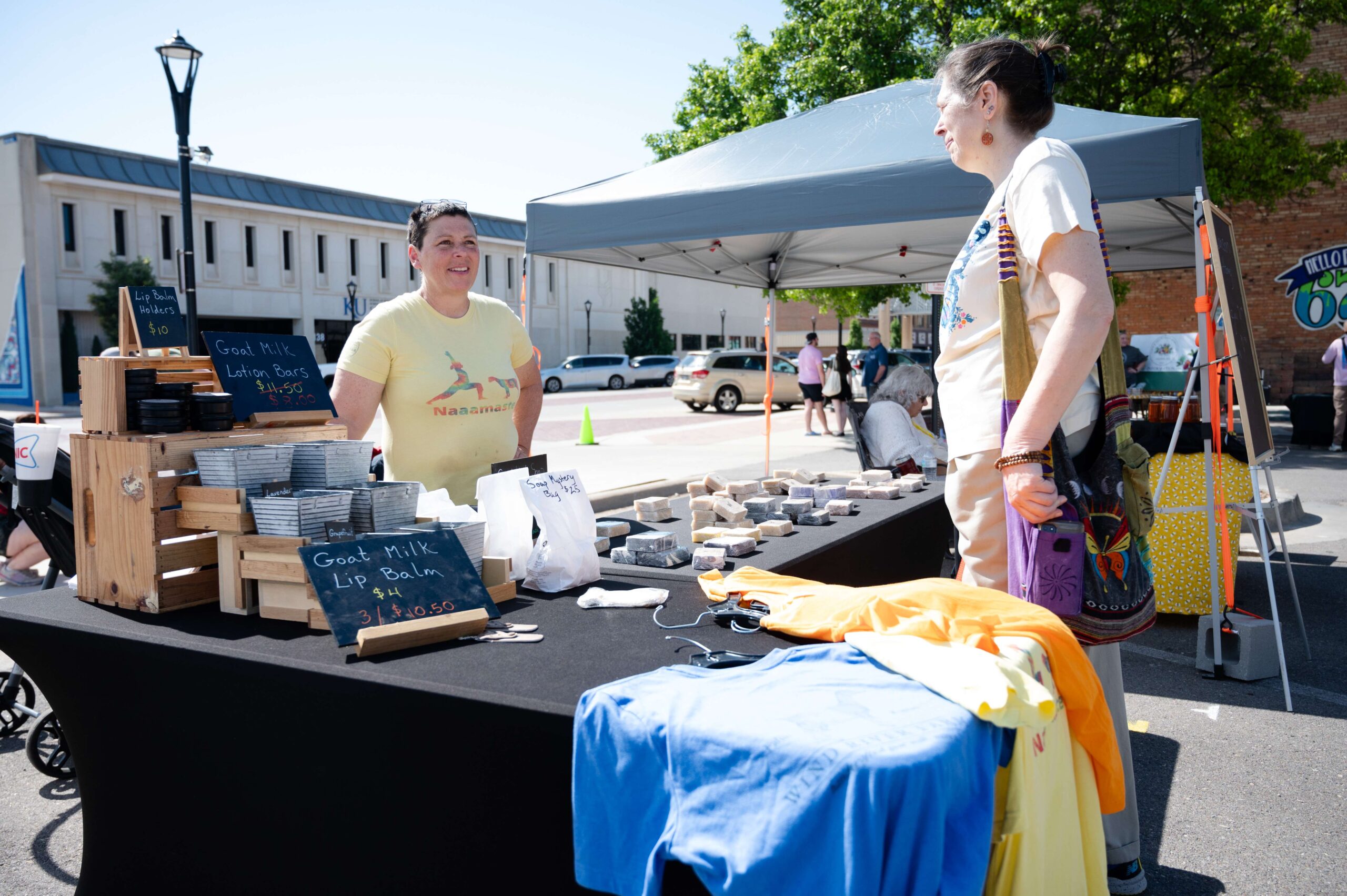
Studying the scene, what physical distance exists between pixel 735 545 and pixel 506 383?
115 cm

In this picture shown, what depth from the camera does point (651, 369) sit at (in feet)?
127

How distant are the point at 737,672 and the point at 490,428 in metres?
1.98

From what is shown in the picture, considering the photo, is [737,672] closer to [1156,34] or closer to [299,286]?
[1156,34]

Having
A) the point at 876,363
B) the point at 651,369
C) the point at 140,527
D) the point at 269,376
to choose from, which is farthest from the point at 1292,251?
the point at 651,369

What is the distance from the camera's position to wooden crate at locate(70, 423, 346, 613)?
7.02 feet

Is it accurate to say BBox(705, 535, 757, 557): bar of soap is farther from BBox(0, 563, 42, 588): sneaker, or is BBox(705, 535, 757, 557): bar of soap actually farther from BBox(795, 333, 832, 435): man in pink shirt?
BBox(795, 333, 832, 435): man in pink shirt

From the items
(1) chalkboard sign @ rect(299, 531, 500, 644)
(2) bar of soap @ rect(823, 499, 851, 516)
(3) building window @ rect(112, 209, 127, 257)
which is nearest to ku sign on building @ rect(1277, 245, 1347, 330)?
(2) bar of soap @ rect(823, 499, 851, 516)

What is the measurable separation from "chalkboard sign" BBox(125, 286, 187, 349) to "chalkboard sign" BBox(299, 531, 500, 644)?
42.8 inches

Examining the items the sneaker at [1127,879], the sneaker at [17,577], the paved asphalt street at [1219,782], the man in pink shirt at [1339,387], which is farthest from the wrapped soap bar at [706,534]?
the man in pink shirt at [1339,387]

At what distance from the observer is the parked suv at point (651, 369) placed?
126 ft

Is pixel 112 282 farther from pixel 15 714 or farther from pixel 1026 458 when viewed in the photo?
pixel 1026 458

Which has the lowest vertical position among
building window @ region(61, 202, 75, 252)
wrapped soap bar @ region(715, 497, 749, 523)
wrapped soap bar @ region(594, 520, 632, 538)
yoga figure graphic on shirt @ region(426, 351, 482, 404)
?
wrapped soap bar @ region(594, 520, 632, 538)

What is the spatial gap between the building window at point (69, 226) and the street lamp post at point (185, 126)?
2635 centimetres

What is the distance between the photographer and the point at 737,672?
5.30ft
